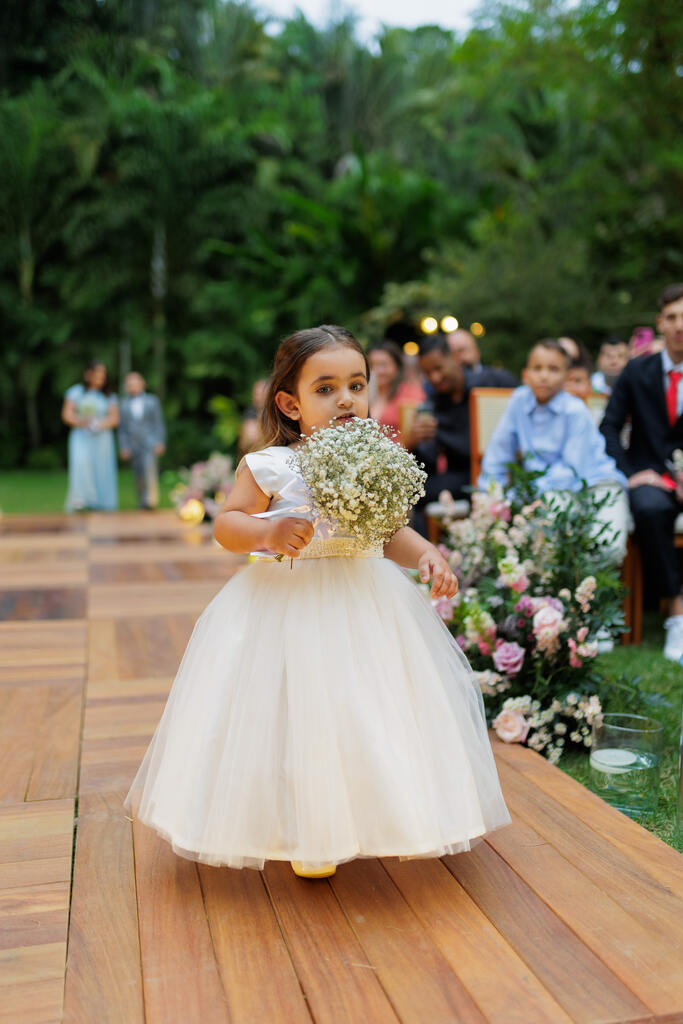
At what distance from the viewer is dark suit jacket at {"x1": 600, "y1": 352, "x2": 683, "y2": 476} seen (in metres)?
4.77

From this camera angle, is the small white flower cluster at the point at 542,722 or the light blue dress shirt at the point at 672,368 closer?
the small white flower cluster at the point at 542,722

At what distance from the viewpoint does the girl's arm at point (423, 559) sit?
2.13 meters

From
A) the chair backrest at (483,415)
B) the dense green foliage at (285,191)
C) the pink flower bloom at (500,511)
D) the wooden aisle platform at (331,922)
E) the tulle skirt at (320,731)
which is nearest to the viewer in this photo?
the wooden aisle platform at (331,922)

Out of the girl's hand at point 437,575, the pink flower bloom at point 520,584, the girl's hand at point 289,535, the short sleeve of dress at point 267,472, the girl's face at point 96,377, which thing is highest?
the girl's face at point 96,377

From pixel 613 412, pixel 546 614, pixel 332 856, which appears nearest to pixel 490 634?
pixel 546 614

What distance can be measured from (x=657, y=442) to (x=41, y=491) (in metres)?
11.8

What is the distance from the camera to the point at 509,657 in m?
3.05

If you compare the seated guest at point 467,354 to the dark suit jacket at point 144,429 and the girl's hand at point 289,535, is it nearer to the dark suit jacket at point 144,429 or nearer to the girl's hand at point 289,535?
the girl's hand at point 289,535

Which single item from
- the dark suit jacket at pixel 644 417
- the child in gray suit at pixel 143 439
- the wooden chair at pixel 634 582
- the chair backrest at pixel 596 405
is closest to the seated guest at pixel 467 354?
the chair backrest at pixel 596 405

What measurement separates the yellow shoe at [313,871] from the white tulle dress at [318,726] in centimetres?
16

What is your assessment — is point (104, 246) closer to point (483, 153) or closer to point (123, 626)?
point (483, 153)

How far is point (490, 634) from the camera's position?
3.14 metres

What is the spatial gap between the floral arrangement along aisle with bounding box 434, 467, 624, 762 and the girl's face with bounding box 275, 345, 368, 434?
1.14 metres

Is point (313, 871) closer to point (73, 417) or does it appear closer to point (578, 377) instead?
point (578, 377)
